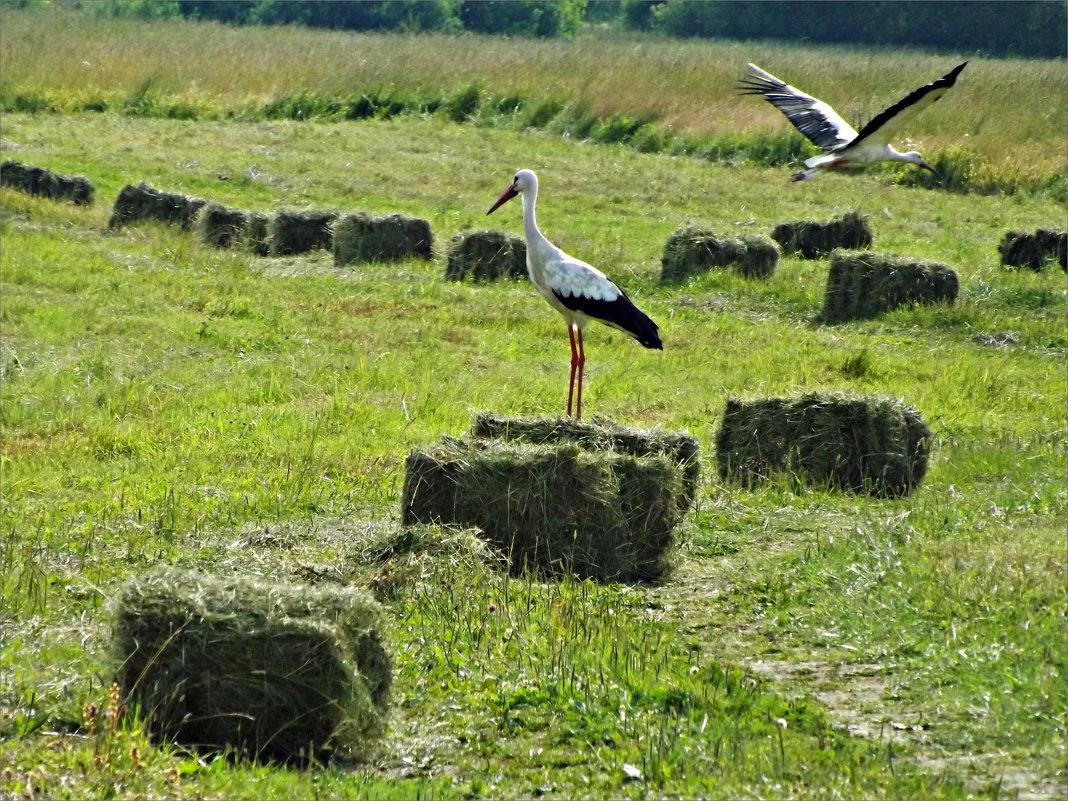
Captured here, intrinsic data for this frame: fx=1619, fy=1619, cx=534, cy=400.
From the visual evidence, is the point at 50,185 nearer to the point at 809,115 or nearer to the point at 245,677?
the point at 809,115

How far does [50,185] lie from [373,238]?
5732mm

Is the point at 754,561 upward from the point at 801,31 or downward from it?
downward

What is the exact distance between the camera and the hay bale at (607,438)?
331 inches

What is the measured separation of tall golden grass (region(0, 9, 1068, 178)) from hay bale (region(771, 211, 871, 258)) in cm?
781

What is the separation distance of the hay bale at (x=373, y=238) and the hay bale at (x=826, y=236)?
4.41 meters

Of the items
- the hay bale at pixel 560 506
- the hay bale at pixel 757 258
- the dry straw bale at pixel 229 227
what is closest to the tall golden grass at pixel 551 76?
the hay bale at pixel 757 258

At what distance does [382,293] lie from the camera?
1644cm

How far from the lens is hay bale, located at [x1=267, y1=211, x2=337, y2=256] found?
1906cm

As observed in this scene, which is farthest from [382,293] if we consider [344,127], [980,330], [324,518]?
[344,127]

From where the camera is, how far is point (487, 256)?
1730 cm

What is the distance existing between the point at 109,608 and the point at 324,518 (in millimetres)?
3048

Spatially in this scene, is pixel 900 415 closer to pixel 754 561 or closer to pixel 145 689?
pixel 754 561

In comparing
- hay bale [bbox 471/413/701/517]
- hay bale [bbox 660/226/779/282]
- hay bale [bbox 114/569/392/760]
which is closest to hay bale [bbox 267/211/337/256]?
hay bale [bbox 660/226/779/282]

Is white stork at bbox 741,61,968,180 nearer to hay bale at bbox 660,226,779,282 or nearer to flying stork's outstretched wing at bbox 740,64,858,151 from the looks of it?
flying stork's outstretched wing at bbox 740,64,858,151
